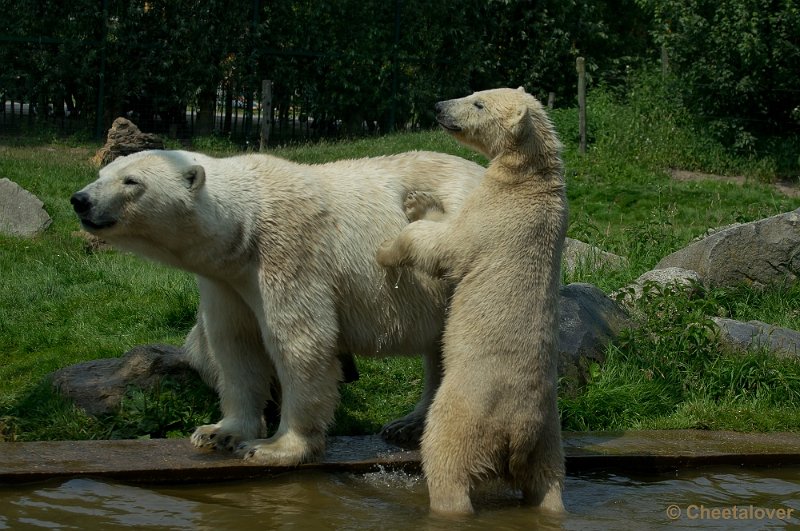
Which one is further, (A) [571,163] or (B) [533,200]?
(A) [571,163]

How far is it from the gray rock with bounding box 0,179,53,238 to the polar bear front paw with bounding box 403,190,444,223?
5.65 m

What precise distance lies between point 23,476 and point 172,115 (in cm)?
1502

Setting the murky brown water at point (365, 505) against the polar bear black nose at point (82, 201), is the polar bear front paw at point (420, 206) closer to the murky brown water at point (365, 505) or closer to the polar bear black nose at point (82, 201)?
the murky brown water at point (365, 505)

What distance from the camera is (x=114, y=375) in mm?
6211

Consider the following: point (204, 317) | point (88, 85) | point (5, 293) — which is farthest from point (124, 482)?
point (88, 85)

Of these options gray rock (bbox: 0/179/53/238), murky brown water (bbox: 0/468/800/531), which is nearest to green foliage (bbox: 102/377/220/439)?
murky brown water (bbox: 0/468/800/531)

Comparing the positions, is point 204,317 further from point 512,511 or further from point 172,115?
point 172,115

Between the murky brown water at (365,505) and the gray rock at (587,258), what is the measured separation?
3.41 metres

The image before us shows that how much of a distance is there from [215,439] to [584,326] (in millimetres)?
2726

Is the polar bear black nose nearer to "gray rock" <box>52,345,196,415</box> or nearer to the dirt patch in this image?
"gray rock" <box>52,345,196,415</box>

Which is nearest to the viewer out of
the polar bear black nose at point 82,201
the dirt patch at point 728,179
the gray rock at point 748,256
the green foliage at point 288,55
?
the polar bear black nose at point 82,201

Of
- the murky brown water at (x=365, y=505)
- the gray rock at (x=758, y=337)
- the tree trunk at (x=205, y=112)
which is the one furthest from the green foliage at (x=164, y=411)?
the tree trunk at (x=205, y=112)

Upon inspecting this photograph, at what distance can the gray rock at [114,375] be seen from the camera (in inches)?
240

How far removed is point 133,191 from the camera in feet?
16.8
